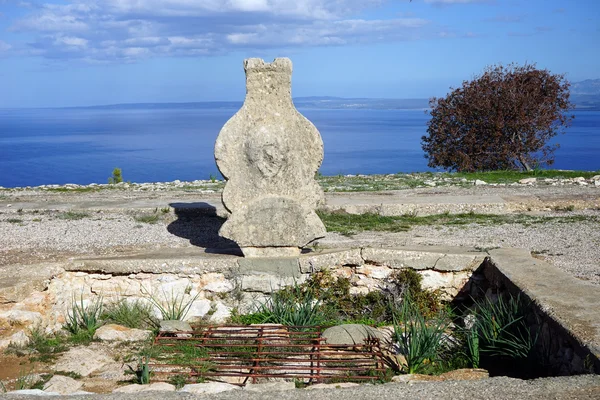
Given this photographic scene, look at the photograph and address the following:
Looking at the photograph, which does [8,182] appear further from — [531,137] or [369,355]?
[369,355]

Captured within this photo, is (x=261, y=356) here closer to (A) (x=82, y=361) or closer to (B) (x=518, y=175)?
(A) (x=82, y=361)

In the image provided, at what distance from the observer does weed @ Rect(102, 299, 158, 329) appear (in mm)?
7914

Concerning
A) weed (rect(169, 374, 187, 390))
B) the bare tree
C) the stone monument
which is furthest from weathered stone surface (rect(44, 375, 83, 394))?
the bare tree

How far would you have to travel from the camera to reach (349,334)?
6.98 metres

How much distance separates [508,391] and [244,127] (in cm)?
510

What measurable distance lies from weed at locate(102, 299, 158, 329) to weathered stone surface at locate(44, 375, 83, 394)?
5.76ft

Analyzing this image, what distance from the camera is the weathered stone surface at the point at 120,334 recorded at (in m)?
7.39

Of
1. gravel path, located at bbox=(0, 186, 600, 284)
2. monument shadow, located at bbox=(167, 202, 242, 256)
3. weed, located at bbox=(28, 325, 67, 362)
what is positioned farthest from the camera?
monument shadow, located at bbox=(167, 202, 242, 256)

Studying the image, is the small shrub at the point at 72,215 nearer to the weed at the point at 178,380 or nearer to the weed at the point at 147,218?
the weed at the point at 147,218

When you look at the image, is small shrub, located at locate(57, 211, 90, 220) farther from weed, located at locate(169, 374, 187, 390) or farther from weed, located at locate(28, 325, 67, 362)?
weed, located at locate(169, 374, 187, 390)

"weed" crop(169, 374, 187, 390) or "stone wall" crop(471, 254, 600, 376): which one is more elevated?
"stone wall" crop(471, 254, 600, 376)

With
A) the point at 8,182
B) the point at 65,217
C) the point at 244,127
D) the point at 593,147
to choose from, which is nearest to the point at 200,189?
the point at 65,217

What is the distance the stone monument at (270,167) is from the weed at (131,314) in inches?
→ 53.4

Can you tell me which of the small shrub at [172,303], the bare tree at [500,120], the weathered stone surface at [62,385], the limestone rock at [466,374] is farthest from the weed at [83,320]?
the bare tree at [500,120]
